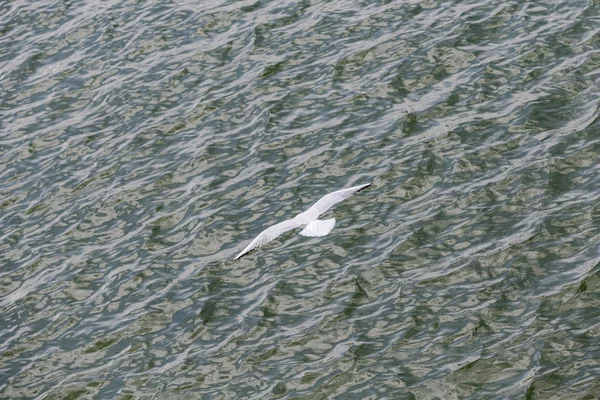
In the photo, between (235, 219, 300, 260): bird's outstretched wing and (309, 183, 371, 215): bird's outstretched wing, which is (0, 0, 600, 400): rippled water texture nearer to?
(235, 219, 300, 260): bird's outstretched wing

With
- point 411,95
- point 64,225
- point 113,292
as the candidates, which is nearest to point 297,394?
point 113,292

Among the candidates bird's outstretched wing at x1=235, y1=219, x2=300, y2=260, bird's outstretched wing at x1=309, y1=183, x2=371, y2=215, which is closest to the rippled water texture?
bird's outstretched wing at x1=235, y1=219, x2=300, y2=260

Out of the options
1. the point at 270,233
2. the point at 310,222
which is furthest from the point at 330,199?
the point at 270,233

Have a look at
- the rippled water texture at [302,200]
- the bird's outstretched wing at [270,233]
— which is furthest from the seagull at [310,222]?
the rippled water texture at [302,200]

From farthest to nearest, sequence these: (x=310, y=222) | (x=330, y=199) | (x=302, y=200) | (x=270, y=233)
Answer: (x=302, y=200)
(x=330, y=199)
(x=270, y=233)
(x=310, y=222)

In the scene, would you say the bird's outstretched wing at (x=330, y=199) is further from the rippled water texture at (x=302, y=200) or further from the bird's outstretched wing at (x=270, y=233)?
the rippled water texture at (x=302, y=200)

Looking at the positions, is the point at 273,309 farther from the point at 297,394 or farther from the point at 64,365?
the point at 64,365

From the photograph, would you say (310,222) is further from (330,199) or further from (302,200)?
(302,200)
